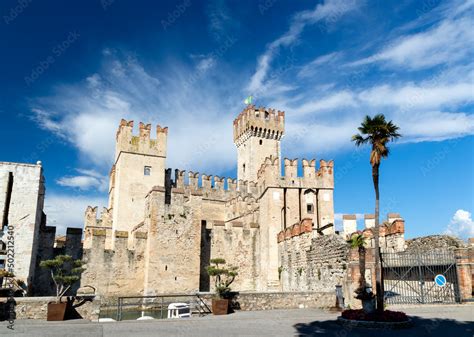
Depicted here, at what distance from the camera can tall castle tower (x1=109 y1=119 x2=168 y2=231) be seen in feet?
98.3

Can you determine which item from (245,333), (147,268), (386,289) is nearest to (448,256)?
(386,289)

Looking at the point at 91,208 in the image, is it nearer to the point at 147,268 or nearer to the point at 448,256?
the point at 147,268

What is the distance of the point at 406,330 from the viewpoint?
11039 millimetres

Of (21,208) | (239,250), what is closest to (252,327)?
(21,208)

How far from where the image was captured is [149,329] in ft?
37.0

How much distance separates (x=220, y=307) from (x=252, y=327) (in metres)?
3.42

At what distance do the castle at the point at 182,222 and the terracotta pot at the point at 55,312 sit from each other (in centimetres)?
1119

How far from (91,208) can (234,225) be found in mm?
15386

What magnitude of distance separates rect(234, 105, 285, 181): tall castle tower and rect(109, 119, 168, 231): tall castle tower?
1518 centimetres

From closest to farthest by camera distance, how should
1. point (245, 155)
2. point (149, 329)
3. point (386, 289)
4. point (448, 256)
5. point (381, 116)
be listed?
1. point (149, 329)
2. point (381, 116)
3. point (448, 256)
4. point (386, 289)
5. point (245, 155)

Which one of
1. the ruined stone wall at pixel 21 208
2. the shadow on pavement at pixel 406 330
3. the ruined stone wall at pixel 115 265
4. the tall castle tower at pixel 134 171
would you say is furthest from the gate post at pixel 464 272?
the tall castle tower at pixel 134 171

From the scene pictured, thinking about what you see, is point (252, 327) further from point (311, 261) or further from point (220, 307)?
point (311, 261)

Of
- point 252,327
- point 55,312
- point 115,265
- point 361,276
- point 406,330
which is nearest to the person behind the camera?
point 406,330

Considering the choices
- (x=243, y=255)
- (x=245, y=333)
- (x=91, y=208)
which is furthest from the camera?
(x=91, y=208)
